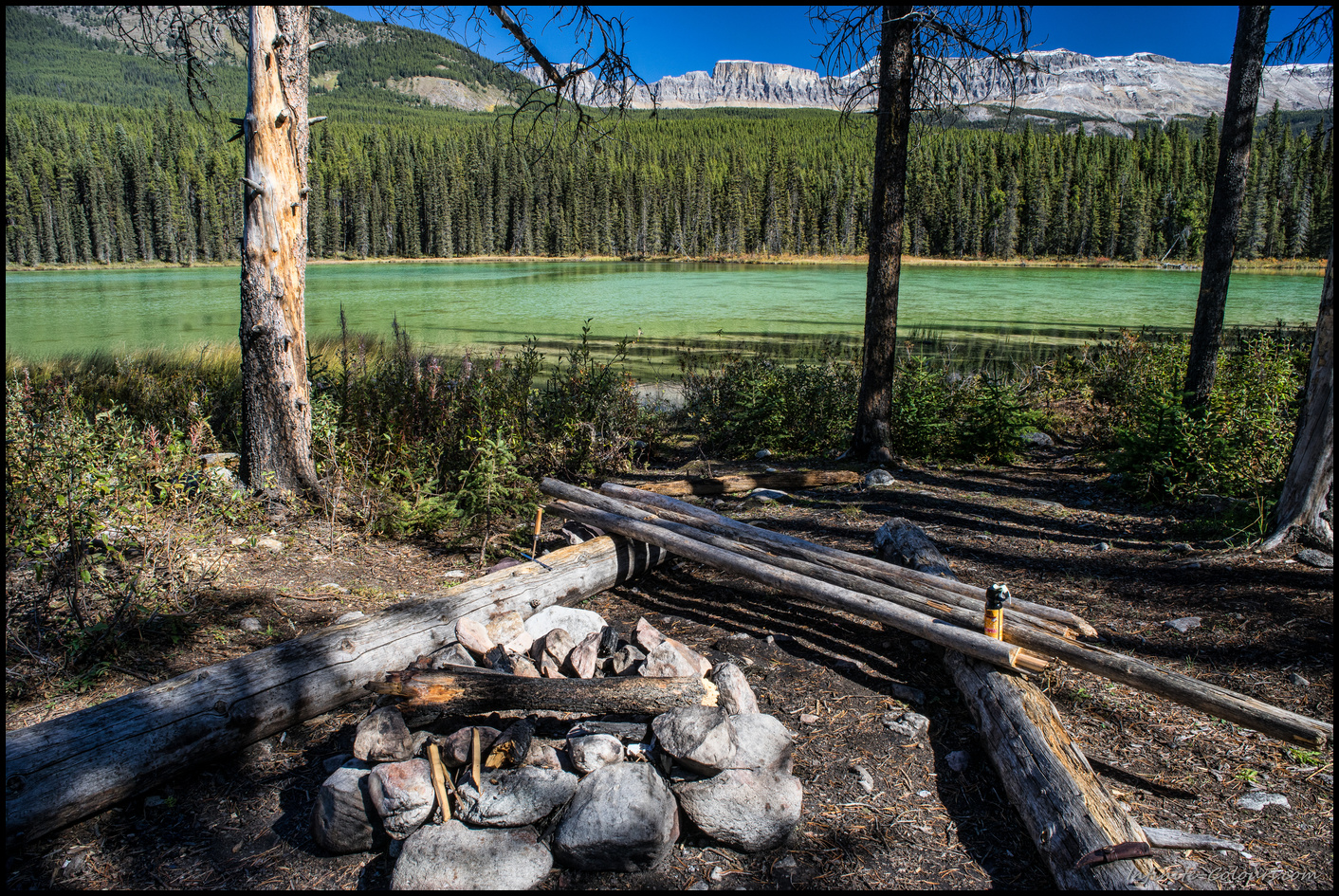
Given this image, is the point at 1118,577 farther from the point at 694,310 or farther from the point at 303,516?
the point at 694,310

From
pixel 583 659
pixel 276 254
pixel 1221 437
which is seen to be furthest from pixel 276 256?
pixel 1221 437

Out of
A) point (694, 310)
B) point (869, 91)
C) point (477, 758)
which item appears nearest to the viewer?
point (477, 758)

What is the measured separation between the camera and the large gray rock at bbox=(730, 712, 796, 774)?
2.66m

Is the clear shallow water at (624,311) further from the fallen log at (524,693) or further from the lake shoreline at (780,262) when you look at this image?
the lake shoreline at (780,262)

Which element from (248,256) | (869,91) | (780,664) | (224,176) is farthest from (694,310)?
(224,176)

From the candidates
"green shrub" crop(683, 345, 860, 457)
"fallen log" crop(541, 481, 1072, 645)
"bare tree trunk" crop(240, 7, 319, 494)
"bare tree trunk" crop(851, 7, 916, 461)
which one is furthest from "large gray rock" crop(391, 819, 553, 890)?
"green shrub" crop(683, 345, 860, 457)

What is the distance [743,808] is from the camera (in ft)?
8.09

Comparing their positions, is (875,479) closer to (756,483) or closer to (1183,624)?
(756,483)

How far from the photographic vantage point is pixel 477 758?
2.55 m

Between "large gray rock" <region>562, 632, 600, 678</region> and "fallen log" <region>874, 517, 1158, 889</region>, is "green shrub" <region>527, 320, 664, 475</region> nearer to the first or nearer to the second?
"large gray rock" <region>562, 632, 600, 678</region>

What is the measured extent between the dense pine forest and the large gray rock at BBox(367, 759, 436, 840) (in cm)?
7015

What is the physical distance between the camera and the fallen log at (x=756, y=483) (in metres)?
6.45

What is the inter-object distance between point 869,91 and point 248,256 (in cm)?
560

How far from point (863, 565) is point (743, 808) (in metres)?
1.82
